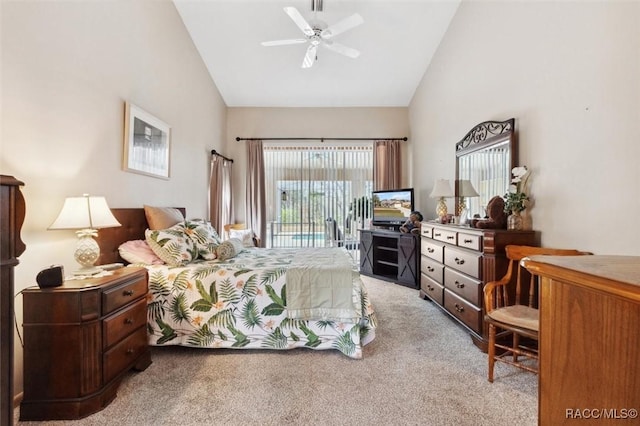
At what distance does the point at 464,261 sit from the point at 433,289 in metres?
0.77

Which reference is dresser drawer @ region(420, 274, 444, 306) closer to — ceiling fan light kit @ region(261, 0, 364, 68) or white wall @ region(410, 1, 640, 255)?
white wall @ region(410, 1, 640, 255)

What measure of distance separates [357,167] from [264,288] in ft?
12.3

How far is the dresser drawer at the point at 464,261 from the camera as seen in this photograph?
2326 millimetres

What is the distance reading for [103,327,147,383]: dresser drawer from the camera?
1.60m

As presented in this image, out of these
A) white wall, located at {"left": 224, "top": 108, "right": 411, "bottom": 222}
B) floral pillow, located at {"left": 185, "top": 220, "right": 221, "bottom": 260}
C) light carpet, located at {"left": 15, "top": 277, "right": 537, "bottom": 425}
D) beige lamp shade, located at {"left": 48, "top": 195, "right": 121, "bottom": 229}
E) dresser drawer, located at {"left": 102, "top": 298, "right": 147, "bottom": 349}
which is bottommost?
light carpet, located at {"left": 15, "top": 277, "right": 537, "bottom": 425}

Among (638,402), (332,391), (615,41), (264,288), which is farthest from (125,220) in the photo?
(615,41)

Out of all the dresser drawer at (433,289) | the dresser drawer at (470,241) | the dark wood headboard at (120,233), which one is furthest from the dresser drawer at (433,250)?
the dark wood headboard at (120,233)

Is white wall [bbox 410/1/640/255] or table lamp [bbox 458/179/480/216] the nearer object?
white wall [bbox 410/1/640/255]

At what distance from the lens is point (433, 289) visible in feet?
10.3

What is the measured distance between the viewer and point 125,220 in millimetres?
2438

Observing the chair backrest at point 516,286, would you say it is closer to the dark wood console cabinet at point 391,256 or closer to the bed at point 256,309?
the bed at point 256,309

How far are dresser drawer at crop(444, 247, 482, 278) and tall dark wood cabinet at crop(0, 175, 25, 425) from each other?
2800 mm

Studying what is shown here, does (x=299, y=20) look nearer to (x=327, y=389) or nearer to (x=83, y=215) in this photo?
(x=83, y=215)

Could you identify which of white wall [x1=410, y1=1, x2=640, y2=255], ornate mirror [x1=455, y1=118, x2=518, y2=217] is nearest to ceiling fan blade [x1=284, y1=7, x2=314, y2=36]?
white wall [x1=410, y1=1, x2=640, y2=255]
